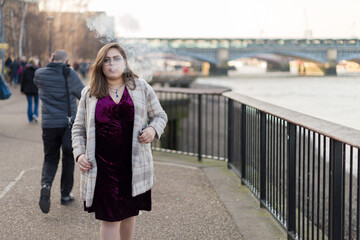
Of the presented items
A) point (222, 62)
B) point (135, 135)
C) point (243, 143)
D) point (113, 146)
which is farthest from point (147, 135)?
point (222, 62)

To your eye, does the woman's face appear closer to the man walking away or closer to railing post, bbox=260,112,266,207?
the man walking away

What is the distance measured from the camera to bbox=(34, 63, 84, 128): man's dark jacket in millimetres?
5336

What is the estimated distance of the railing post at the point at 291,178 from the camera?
433cm

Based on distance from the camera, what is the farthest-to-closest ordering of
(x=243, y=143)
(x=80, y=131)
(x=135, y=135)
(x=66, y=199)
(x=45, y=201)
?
1. (x=243, y=143)
2. (x=66, y=199)
3. (x=45, y=201)
4. (x=80, y=131)
5. (x=135, y=135)

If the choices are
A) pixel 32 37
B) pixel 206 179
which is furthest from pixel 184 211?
pixel 32 37

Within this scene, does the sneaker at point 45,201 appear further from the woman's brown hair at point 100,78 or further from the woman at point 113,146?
the woman's brown hair at point 100,78

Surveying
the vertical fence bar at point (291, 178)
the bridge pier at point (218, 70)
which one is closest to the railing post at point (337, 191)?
the vertical fence bar at point (291, 178)

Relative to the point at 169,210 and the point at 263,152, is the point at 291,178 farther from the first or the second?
the point at 169,210

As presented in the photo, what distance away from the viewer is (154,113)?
3.55m

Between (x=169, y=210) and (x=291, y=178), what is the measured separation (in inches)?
60.7

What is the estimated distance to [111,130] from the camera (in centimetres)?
333

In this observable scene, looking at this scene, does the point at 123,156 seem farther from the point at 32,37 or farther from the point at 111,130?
the point at 32,37

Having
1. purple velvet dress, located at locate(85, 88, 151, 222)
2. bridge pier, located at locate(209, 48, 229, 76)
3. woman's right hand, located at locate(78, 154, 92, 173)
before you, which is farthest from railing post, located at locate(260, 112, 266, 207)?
bridge pier, located at locate(209, 48, 229, 76)

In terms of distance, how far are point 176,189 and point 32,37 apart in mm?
44654
